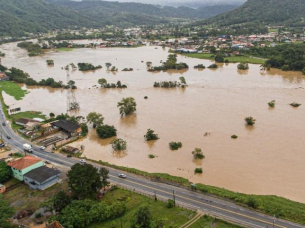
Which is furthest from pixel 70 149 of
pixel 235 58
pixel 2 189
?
pixel 235 58

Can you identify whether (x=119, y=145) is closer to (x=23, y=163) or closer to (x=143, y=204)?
(x=23, y=163)

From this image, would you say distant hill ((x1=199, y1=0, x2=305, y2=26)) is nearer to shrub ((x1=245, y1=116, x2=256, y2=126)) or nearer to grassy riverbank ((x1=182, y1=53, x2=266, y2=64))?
grassy riverbank ((x1=182, y1=53, x2=266, y2=64))

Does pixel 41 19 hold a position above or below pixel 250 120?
above

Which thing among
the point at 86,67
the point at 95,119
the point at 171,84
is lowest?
the point at 95,119

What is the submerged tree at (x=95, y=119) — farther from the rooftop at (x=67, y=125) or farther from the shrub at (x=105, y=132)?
the rooftop at (x=67, y=125)

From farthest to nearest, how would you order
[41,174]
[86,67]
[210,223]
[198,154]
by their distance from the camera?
[86,67] → [198,154] → [41,174] → [210,223]

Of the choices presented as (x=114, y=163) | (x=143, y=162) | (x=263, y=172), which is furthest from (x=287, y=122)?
(x=114, y=163)

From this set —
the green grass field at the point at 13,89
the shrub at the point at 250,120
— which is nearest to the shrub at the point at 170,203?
the shrub at the point at 250,120
